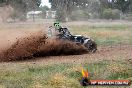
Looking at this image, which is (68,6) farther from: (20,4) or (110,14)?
(20,4)

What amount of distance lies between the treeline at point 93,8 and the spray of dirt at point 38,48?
56.7 meters

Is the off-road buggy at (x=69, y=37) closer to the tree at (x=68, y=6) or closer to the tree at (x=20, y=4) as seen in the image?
the tree at (x=20, y=4)

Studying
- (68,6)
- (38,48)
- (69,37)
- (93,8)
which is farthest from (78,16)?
(38,48)

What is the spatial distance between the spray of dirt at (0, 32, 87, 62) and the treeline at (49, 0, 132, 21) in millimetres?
56691

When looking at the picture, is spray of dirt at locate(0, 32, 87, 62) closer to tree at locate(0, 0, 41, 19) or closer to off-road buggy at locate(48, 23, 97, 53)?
off-road buggy at locate(48, 23, 97, 53)

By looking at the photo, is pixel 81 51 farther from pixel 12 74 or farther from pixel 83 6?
pixel 83 6

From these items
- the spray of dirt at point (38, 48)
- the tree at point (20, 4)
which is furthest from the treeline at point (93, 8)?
the spray of dirt at point (38, 48)

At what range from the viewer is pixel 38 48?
17.2 m

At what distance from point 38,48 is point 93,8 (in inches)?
3051

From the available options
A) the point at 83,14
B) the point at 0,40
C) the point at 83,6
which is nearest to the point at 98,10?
the point at 83,6

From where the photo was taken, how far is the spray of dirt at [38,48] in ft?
53.4

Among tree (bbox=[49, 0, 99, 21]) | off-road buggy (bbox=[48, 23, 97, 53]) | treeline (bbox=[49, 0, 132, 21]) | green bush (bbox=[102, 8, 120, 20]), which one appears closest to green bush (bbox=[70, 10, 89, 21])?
treeline (bbox=[49, 0, 132, 21])

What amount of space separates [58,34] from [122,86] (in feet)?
27.9

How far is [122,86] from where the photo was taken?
1046cm
